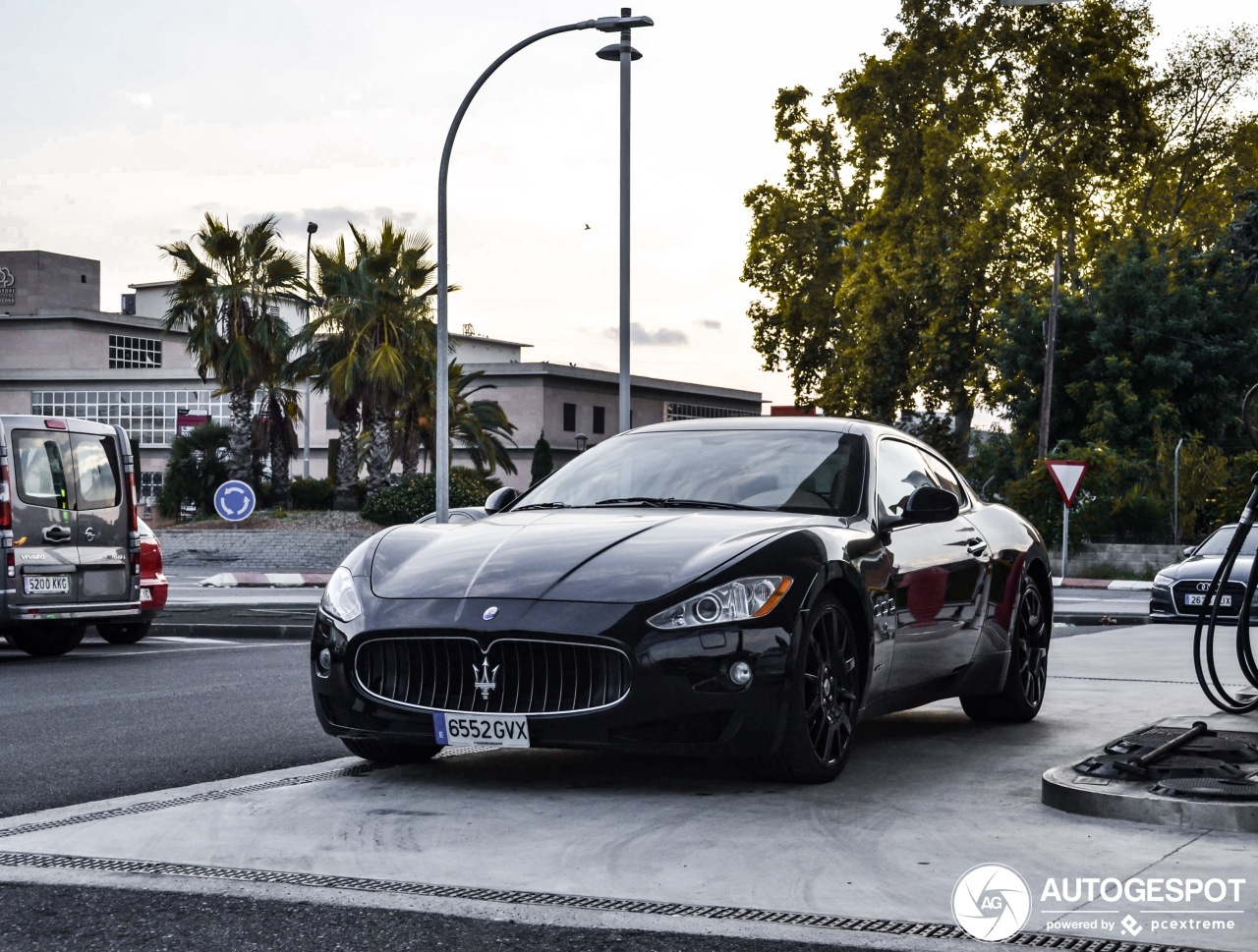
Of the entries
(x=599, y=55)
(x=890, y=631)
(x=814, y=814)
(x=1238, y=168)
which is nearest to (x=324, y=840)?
(x=814, y=814)

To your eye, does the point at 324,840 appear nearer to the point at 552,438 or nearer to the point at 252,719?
the point at 252,719

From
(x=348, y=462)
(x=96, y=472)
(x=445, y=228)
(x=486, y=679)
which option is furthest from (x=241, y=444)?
(x=486, y=679)

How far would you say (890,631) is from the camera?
6.84 metres

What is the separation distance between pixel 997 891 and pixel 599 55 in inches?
858

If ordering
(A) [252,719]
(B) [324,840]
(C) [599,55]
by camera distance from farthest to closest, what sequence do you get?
(C) [599,55], (A) [252,719], (B) [324,840]

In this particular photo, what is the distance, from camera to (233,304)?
41562 millimetres

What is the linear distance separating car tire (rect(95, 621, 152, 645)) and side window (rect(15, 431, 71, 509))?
6.04ft

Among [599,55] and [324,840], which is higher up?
[599,55]

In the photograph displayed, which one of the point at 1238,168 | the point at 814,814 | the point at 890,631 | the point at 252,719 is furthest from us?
the point at 1238,168

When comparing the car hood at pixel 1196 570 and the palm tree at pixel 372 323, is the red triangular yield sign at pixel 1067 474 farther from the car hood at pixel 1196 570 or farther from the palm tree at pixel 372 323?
the palm tree at pixel 372 323

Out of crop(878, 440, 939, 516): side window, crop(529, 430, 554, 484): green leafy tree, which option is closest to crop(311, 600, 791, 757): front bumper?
crop(878, 440, 939, 516): side window

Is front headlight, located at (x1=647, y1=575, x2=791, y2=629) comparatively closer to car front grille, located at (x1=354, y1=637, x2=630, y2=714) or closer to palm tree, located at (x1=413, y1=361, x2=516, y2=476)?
car front grille, located at (x1=354, y1=637, x2=630, y2=714)

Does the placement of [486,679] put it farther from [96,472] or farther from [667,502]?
[96,472]

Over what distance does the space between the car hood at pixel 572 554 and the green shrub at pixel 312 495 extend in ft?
134
